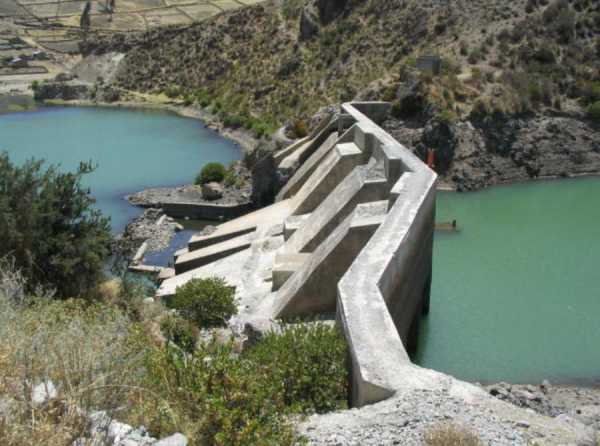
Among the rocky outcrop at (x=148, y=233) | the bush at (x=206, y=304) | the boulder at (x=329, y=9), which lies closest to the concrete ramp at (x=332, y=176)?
the rocky outcrop at (x=148, y=233)

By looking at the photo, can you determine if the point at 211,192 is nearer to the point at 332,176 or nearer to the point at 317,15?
the point at 332,176

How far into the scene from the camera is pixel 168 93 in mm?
70812

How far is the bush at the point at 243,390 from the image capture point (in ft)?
23.0

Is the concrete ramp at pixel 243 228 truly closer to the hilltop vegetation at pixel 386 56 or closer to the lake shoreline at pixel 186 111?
the hilltop vegetation at pixel 386 56

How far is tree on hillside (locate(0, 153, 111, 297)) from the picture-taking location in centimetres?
1540

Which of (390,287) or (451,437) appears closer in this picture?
(451,437)

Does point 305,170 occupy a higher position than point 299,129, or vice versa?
point 299,129

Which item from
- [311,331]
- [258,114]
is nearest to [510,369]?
[311,331]

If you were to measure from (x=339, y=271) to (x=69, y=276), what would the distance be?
6274 mm

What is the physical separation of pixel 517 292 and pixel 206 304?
918cm

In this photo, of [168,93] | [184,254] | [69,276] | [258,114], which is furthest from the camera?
[168,93]

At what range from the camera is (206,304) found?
16016 millimetres

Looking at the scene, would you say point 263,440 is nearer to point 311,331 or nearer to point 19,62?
point 311,331

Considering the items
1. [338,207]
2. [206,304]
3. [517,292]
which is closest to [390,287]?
[206,304]
